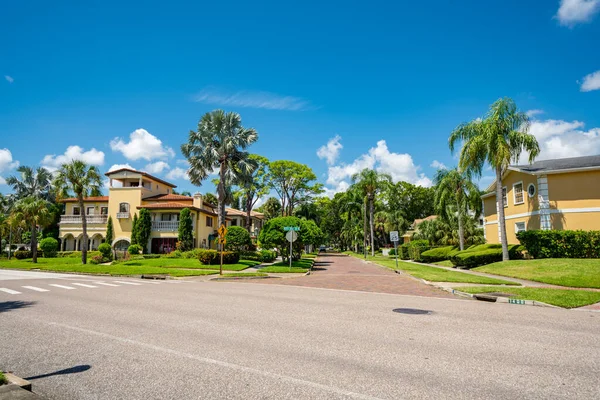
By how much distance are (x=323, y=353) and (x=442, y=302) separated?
7.30 meters

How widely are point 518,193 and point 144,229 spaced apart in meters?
36.0

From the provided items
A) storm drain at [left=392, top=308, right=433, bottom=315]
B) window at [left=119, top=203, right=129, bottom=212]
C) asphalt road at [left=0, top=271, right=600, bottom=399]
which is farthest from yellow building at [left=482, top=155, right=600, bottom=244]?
window at [left=119, top=203, right=129, bottom=212]

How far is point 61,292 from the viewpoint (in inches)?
540

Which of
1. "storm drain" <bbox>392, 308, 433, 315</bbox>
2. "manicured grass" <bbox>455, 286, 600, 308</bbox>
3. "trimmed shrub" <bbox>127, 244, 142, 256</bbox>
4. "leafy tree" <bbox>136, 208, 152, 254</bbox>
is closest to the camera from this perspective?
"storm drain" <bbox>392, 308, 433, 315</bbox>

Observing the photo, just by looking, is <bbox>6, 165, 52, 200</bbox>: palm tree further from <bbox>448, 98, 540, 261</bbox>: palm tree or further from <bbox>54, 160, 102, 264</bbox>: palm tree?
<bbox>448, 98, 540, 261</bbox>: palm tree

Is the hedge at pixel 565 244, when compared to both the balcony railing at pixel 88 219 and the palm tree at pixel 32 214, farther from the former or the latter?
the palm tree at pixel 32 214

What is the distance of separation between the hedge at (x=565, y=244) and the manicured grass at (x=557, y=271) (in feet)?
4.11

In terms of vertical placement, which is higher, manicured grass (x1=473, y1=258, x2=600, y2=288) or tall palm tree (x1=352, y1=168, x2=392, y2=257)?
tall palm tree (x1=352, y1=168, x2=392, y2=257)

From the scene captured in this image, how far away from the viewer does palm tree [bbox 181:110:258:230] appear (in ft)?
110

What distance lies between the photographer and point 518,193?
2828 centimetres

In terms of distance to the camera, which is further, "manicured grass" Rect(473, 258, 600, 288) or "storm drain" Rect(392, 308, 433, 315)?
"manicured grass" Rect(473, 258, 600, 288)

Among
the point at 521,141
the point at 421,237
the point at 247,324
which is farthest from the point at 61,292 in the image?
the point at 421,237

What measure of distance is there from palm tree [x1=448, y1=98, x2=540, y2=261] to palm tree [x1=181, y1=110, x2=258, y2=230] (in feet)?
62.1

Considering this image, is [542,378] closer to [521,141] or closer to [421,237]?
[521,141]
